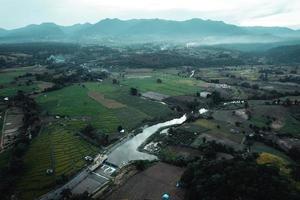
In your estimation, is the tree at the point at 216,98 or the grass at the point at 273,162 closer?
the grass at the point at 273,162

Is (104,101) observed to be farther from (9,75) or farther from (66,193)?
(9,75)

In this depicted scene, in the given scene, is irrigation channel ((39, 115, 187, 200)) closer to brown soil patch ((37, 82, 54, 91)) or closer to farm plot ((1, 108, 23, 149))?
farm plot ((1, 108, 23, 149))

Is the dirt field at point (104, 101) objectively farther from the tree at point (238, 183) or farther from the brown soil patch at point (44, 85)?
the tree at point (238, 183)

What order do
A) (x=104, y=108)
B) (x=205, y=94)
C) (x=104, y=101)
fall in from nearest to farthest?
(x=104, y=108), (x=104, y=101), (x=205, y=94)

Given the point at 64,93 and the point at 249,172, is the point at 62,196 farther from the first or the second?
the point at 64,93

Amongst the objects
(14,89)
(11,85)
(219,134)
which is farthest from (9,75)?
(219,134)

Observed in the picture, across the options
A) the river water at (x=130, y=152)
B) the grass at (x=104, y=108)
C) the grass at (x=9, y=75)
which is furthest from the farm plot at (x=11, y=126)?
the grass at (x=9, y=75)
